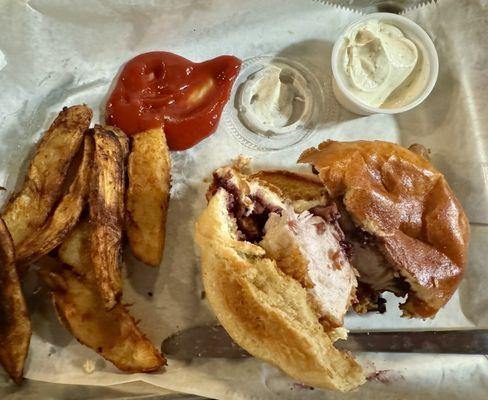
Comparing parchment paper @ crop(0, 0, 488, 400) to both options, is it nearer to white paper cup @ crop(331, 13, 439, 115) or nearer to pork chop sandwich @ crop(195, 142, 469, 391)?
white paper cup @ crop(331, 13, 439, 115)

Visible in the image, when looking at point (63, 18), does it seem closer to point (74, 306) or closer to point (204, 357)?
point (74, 306)

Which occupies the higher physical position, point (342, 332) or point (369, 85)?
point (369, 85)

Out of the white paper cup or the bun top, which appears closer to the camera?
the bun top

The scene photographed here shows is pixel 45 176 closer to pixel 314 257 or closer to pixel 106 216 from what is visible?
pixel 106 216

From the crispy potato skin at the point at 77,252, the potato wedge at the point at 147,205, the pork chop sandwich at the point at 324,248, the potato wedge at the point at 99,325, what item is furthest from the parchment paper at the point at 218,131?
the pork chop sandwich at the point at 324,248

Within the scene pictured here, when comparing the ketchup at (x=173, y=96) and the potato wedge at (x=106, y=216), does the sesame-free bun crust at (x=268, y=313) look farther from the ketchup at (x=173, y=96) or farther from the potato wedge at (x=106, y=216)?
the ketchup at (x=173, y=96)

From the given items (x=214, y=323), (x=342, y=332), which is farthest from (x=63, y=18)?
(x=342, y=332)

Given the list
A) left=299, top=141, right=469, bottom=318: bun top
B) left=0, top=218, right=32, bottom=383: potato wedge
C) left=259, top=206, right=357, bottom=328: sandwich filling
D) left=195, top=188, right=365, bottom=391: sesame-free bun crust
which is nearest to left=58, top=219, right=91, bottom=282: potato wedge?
left=0, top=218, right=32, bottom=383: potato wedge
